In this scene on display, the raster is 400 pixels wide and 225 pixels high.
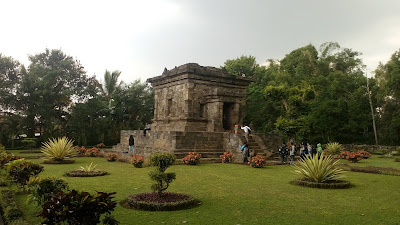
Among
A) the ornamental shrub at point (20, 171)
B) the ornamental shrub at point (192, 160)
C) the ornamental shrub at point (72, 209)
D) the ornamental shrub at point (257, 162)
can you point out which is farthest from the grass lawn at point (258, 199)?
the ornamental shrub at point (192, 160)

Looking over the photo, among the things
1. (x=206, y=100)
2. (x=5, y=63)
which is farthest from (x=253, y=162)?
(x=5, y=63)

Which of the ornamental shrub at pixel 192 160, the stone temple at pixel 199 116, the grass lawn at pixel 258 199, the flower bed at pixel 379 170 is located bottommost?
the grass lawn at pixel 258 199

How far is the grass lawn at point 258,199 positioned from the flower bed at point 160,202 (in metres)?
0.20

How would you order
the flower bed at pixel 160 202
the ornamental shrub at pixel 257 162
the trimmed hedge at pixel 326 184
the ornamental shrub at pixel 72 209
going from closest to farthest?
1. the ornamental shrub at pixel 72 209
2. the flower bed at pixel 160 202
3. the trimmed hedge at pixel 326 184
4. the ornamental shrub at pixel 257 162

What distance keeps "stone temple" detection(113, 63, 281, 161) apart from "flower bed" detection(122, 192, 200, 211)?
9650 millimetres

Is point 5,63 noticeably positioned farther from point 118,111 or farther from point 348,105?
point 348,105

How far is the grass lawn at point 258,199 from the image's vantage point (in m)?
5.93

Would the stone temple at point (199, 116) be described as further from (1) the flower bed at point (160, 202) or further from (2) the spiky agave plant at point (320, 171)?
(1) the flower bed at point (160, 202)

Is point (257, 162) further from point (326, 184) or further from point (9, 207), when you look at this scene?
point (9, 207)

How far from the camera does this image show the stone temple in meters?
17.9

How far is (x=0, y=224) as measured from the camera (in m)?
5.60

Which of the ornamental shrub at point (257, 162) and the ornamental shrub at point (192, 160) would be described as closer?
the ornamental shrub at point (257, 162)

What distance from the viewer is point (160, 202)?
675 cm

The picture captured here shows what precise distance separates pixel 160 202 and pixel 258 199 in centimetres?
232
